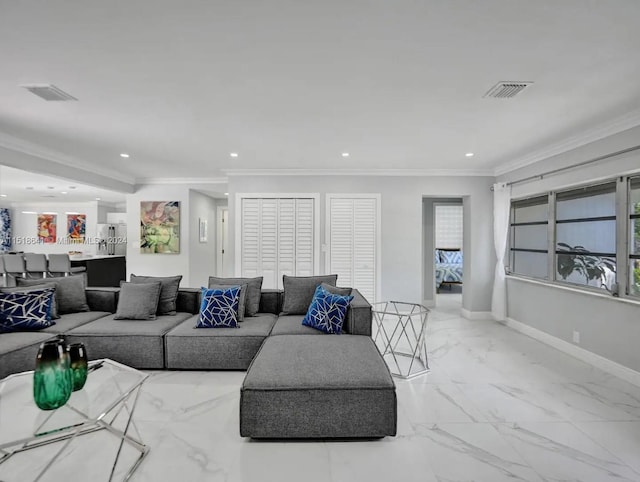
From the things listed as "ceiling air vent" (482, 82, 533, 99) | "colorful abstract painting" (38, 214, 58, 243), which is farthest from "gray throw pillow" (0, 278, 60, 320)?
"colorful abstract painting" (38, 214, 58, 243)

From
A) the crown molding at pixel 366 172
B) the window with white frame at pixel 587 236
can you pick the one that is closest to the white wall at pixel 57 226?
the crown molding at pixel 366 172

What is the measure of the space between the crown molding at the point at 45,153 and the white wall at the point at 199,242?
5.07 ft

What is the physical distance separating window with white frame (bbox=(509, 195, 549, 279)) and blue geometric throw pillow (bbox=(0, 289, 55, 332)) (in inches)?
227

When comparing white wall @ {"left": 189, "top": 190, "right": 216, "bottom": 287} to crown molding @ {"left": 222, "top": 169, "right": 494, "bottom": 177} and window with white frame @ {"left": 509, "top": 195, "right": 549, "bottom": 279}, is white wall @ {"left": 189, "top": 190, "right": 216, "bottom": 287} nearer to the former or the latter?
crown molding @ {"left": 222, "top": 169, "right": 494, "bottom": 177}

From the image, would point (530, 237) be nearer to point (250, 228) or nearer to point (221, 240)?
point (250, 228)

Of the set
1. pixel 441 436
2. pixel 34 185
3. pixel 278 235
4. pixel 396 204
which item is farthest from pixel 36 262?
pixel 441 436

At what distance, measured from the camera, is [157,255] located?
6.52 m

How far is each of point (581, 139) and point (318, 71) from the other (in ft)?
10.3

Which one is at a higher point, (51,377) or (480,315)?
(51,377)

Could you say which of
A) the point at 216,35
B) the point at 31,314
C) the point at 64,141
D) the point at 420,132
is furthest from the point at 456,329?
the point at 64,141

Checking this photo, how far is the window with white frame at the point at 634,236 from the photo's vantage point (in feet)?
9.96

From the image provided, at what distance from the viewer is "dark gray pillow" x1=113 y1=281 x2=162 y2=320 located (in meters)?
3.42

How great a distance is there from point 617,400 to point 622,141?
236 centimetres

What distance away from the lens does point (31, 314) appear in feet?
10.2
